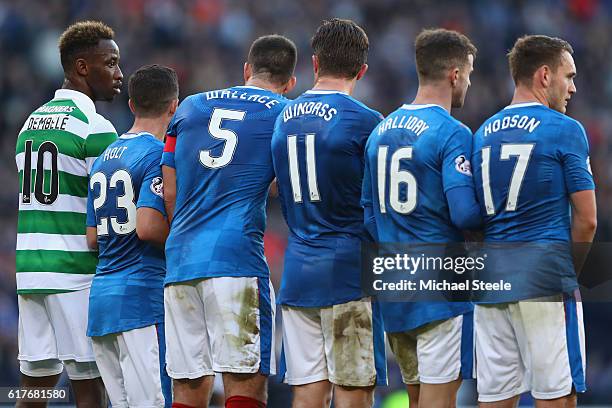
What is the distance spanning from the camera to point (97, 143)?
7.00m

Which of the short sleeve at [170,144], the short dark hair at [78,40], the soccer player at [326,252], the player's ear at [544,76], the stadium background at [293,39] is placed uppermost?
the stadium background at [293,39]

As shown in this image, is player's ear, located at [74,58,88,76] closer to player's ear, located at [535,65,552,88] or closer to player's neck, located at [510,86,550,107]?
player's neck, located at [510,86,550,107]

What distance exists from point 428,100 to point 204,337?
1.84 meters

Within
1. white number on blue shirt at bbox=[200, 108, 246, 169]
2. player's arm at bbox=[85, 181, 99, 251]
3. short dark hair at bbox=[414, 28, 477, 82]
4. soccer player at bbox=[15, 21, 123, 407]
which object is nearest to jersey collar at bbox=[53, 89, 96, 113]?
soccer player at bbox=[15, 21, 123, 407]

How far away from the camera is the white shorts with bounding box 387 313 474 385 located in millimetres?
5809

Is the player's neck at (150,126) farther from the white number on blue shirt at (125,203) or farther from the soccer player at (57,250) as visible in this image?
the white number on blue shirt at (125,203)

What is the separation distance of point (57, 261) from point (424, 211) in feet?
7.84

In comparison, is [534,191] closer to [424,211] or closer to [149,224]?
[424,211]

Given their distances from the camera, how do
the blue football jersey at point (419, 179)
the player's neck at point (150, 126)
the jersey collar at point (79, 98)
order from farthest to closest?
the jersey collar at point (79, 98)
the player's neck at point (150, 126)
the blue football jersey at point (419, 179)

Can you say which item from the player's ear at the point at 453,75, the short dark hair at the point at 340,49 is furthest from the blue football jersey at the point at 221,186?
the player's ear at the point at 453,75

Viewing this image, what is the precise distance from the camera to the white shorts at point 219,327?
6.19 metres

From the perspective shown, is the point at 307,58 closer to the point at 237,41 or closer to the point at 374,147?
the point at 237,41

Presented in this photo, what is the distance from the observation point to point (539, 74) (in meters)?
6.09

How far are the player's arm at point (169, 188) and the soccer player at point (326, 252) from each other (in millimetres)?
664
